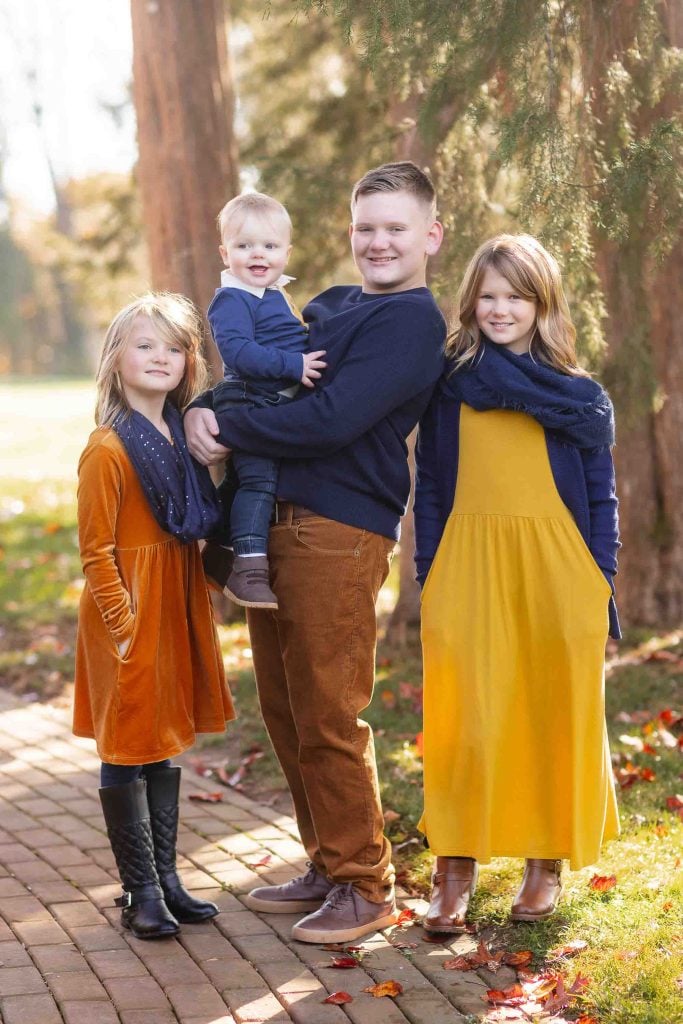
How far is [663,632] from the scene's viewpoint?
7.33 m

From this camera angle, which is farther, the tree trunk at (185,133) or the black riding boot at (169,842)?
the tree trunk at (185,133)

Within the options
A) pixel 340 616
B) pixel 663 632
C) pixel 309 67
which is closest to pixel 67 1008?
Answer: pixel 340 616

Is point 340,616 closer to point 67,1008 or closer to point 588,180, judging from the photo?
point 67,1008

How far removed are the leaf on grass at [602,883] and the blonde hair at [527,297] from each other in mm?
1673

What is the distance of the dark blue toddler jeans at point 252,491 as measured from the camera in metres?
3.61

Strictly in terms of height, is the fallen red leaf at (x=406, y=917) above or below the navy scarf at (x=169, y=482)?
below

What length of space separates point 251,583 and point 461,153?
2917mm

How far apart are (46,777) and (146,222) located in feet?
12.2

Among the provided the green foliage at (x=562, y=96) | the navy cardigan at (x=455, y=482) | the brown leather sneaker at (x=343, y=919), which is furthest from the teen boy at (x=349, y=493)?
the green foliage at (x=562, y=96)

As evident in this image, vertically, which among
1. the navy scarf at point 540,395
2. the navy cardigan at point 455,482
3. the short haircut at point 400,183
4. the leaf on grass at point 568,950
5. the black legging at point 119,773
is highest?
the short haircut at point 400,183

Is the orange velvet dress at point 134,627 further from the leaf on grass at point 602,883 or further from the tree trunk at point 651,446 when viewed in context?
the tree trunk at point 651,446

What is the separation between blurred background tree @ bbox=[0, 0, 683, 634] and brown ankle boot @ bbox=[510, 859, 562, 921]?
7.37 ft

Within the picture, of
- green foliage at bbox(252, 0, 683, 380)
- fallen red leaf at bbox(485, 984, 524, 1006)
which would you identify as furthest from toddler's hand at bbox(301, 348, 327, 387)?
fallen red leaf at bbox(485, 984, 524, 1006)

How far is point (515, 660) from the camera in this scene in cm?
376
